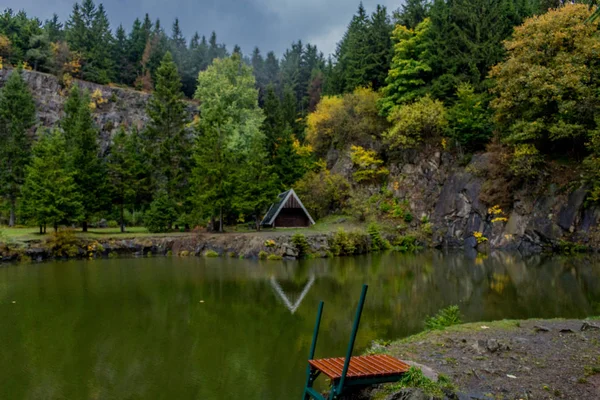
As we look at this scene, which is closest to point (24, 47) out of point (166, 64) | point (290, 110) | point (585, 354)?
point (166, 64)

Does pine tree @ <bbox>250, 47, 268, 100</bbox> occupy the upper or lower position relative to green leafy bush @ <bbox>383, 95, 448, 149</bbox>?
upper

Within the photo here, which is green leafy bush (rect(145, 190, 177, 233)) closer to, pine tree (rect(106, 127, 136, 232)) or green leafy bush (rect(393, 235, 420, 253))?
pine tree (rect(106, 127, 136, 232))

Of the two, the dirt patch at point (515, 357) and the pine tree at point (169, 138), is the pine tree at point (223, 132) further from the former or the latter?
the dirt patch at point (515, 357)

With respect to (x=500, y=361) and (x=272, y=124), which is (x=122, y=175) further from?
(x=500, y=361)

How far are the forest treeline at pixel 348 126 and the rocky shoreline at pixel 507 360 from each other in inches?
732

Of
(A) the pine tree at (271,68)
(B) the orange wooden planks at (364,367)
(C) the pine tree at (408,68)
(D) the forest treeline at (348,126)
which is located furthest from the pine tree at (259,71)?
(B) the orange wooden planks at (364,367)

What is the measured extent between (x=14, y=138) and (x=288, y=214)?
73.9ft

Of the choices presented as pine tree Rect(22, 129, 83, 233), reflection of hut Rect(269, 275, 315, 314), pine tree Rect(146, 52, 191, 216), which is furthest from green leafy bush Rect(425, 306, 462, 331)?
pine tree Rect(146, 52, 191, 216)

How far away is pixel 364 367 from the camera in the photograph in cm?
536

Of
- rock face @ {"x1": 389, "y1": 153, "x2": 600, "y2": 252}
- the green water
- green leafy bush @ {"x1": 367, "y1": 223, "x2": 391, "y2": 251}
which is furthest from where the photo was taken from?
green leafy bush @ {"x1": 367, "y1": 223, "x2": 391, "y2": 251}

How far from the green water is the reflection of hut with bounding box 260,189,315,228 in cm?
1017

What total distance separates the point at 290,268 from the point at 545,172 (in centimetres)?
1738

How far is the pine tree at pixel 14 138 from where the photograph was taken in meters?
32.3

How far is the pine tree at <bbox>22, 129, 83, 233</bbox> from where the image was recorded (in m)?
25.8
